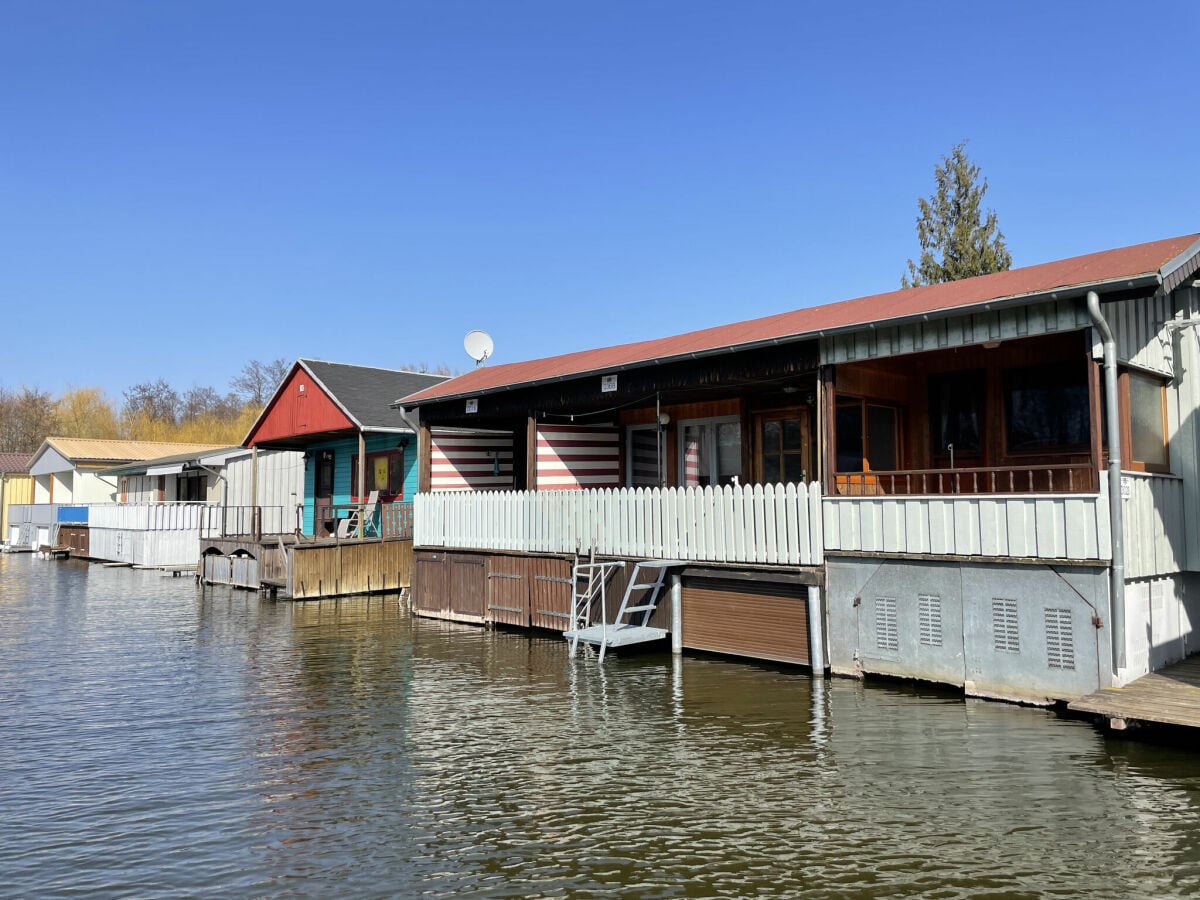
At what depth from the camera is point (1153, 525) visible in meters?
10.0

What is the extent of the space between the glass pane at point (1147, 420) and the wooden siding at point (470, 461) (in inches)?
540

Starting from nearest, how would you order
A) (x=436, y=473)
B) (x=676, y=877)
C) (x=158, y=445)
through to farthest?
1. (x=676, y=877)
2. (x=436, y=473)
3. (x=158, y=445)

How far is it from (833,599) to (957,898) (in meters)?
6.44

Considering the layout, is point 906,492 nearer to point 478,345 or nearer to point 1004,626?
point 1004,626

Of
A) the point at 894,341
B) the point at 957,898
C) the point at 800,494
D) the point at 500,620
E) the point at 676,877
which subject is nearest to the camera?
the point at 957,898

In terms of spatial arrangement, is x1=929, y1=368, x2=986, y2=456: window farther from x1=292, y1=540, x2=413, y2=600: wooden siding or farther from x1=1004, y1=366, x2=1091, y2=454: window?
x1=292, y1=540, x2=413, y2=600: wooden siding

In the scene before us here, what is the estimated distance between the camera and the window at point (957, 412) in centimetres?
1303

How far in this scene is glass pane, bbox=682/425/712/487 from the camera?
17.9m

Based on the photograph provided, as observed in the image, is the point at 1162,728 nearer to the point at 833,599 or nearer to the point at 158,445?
the point at 833,599

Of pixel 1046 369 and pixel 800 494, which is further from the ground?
pixel 1046 369

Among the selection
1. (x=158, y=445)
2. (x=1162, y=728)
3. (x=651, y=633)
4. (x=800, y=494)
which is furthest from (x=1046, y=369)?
(x=158, y=445)

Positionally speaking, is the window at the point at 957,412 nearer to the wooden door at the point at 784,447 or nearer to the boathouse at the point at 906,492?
the boathouse at the point at 906,492

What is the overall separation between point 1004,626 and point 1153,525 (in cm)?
211

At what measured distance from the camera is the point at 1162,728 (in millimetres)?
8562
